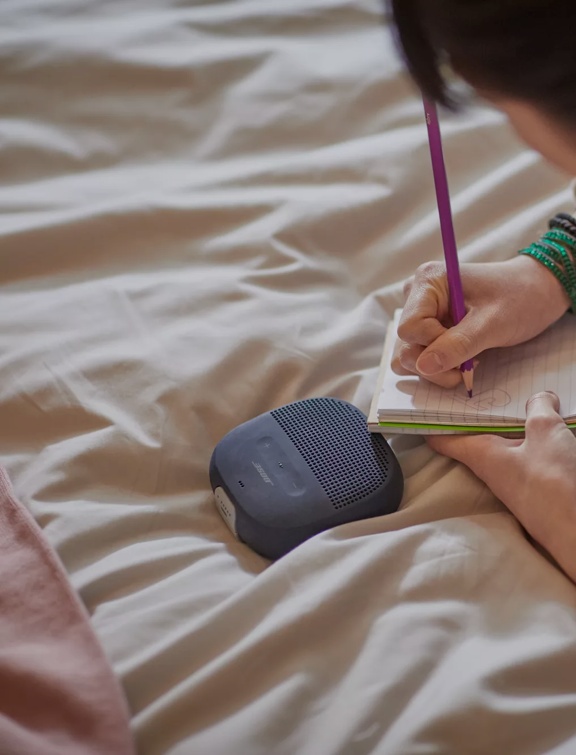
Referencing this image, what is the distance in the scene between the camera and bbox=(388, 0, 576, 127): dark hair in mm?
479

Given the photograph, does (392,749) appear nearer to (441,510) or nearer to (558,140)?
(441,510)

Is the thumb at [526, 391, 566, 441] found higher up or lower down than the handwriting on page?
higher up

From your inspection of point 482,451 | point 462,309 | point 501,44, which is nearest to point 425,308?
point 462,309

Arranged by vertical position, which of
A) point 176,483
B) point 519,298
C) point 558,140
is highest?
point 558,140

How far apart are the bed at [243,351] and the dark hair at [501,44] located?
0.35 m

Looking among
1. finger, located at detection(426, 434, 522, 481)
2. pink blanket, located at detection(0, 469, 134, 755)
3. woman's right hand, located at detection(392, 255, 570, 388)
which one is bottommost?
pink blanket, located at detection(0, 469, 134, 755)

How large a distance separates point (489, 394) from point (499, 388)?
0.04 feet

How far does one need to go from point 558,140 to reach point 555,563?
341 millimetres

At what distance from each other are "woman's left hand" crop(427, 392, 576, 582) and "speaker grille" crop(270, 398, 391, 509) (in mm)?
70

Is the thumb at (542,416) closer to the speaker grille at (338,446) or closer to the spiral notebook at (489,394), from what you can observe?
the spiral notebook at (489,394)

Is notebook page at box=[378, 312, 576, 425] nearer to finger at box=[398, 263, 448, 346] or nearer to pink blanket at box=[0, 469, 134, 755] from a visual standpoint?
finger at box=[398, 263, 448, 346]

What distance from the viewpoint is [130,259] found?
98cm

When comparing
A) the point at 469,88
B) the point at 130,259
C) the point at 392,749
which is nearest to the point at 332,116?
the point at 130,259

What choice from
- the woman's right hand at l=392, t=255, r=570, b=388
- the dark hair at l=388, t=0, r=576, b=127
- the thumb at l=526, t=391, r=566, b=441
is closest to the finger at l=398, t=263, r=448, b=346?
the woman's right hand at l=392, t=255, r=570, b=388
